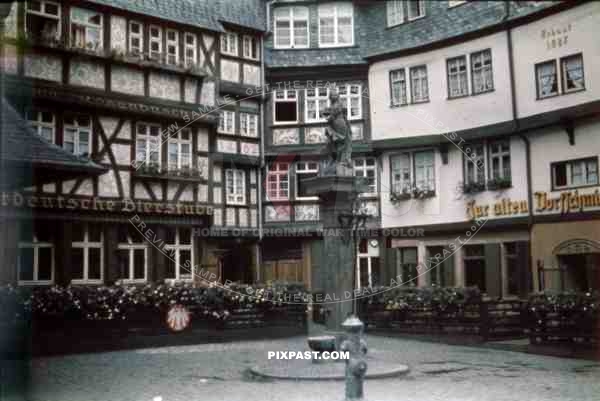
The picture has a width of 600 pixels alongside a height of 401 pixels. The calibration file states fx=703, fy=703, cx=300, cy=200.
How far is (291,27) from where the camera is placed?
78.9ft

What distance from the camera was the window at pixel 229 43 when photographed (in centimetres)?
2200

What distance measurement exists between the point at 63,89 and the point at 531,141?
12.5 m

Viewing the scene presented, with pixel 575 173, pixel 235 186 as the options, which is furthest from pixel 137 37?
pixel 575 173

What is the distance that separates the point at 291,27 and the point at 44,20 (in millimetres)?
9373

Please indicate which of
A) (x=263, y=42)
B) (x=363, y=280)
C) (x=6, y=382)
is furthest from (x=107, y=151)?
(x=6, y=382)

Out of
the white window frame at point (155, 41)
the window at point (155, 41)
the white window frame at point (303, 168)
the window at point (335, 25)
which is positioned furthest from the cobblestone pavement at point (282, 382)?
the window at point (335, 25)

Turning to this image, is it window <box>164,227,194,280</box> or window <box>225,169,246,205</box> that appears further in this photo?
window <box>225,169,246,205</box>

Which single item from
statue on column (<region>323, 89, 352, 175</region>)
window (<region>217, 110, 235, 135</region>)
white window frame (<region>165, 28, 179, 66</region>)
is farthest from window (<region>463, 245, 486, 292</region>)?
statue on column (<region>323, 89, 352, 175</region>)

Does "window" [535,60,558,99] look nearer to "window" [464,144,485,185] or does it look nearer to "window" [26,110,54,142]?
"window" [464,144,485,185]

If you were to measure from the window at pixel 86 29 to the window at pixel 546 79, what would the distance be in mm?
11562

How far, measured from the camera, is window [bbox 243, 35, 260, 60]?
74.6ft

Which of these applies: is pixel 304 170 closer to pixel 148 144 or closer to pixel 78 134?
pixel 148 144

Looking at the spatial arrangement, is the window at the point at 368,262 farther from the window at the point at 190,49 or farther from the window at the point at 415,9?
the window at the point at 190,49

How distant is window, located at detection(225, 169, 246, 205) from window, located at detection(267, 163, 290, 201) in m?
1.15
